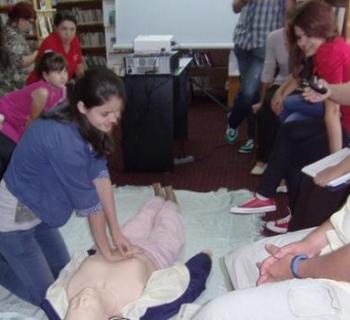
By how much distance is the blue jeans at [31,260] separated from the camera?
1.53 metres

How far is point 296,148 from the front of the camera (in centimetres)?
215

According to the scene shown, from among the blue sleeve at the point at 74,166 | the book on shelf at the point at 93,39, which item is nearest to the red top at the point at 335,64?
the blue sleeve at the point at 74,166

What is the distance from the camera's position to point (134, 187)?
275cm

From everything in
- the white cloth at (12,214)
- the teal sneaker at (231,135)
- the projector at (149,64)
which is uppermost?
the projector at (149,64)

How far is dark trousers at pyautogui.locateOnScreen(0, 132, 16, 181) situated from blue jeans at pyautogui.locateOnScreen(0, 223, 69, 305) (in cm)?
61

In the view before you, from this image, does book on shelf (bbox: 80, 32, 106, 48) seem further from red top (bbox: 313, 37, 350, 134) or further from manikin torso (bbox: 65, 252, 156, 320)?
manikin torso (bbox: 65, 252, 156, 320)

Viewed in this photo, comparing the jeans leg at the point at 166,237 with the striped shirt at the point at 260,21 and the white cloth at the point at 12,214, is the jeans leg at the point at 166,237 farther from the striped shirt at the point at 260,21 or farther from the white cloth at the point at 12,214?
the striped shirt at the point at 260,21

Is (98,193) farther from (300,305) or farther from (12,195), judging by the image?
(300,305)

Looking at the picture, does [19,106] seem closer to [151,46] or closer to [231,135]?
[151,46]

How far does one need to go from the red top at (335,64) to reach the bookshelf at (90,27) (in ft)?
13.3

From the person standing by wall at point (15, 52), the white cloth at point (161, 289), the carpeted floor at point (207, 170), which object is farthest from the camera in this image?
the person standing by wall at point (15, 52)

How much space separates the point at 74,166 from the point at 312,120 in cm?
128

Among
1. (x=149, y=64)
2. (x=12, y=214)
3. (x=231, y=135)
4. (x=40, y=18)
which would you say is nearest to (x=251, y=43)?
(x=231, y=135)

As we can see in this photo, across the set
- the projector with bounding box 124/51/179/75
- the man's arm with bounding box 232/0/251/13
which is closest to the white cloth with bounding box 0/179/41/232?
the projector with bounding box 124/51/179/75
